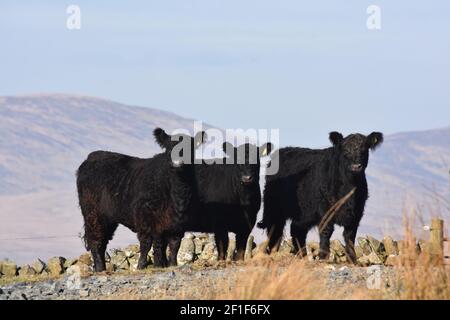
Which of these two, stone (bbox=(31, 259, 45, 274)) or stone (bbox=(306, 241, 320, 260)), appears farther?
stone (bbox=(31, 259, 45, 274))

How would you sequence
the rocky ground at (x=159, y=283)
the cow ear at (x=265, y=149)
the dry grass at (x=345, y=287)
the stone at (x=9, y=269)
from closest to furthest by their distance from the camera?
the dry grass at (x=345, y=287) → the rocky ground at (x=159, y=283) → the cow ear at (x=265, y=149) → the stone at (x=9, y=269)

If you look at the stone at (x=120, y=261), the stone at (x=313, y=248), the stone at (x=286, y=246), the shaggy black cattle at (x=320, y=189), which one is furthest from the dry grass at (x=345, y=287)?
the stone at (x=120, y=261)

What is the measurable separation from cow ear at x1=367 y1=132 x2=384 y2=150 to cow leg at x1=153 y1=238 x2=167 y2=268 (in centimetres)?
422

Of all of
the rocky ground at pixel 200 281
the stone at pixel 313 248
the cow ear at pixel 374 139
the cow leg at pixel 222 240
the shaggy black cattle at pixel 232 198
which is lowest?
the stone at pixel 313 248

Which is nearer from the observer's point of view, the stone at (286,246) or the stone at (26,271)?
the stone at (286,246)

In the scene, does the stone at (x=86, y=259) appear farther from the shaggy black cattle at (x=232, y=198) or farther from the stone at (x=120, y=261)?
the shaggy black cattle at (x=232, y=198)

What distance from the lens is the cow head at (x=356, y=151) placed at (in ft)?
79.9

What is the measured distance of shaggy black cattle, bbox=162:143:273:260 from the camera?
79.7ft

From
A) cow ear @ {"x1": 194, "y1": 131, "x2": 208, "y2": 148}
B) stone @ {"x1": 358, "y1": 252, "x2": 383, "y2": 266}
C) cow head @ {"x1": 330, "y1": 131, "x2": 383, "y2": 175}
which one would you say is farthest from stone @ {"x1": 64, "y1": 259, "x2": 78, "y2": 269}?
cow head @ {"x1": 330, "y1": 131, "x2": 383, "y2": 175}

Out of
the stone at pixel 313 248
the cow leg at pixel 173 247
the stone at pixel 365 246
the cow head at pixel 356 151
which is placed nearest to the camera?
the cow leg at pixel 173 247

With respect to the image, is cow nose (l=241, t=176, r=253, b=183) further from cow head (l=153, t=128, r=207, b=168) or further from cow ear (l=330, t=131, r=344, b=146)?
cow ear (l=330, t=131, r=344, b=146)

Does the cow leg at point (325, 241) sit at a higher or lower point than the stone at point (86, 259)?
higher

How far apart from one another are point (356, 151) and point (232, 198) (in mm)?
2427
